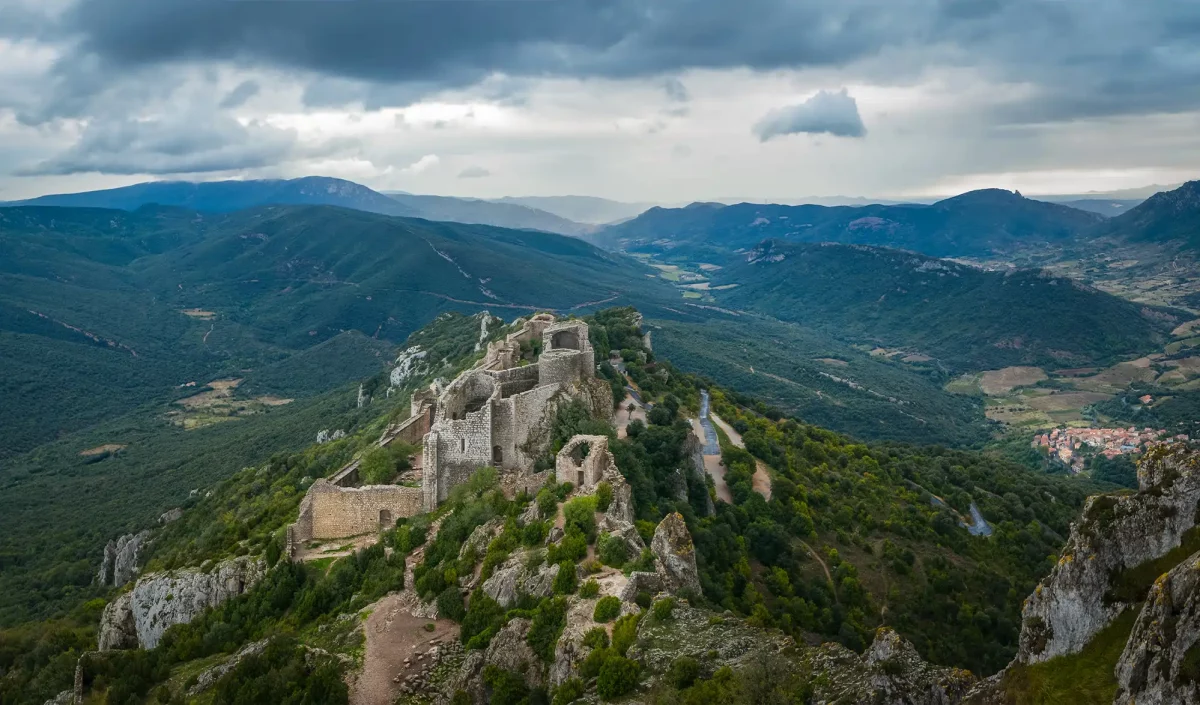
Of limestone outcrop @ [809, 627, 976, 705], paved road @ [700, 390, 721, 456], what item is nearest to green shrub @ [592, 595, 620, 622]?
limestone outcrop @ [809, 627, 976, 705]

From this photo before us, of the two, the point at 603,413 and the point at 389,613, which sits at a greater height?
the point at 603,413

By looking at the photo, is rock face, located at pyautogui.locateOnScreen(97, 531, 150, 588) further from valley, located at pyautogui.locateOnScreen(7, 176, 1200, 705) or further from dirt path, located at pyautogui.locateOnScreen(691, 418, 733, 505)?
dirt path, located at pyautogui.locateOnScreen(691, 418, 733, 505)

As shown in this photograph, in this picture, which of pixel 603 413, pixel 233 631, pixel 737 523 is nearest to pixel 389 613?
pixel 233 631

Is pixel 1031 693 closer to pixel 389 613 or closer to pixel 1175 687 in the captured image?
pixel 1175 687

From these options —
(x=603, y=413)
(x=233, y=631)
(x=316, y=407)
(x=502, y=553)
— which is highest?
(x=603, y=413)

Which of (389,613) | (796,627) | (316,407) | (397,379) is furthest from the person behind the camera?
(316,407)

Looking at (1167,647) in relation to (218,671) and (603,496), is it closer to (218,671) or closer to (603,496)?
(603,496)
